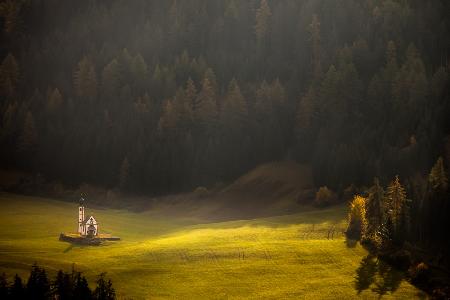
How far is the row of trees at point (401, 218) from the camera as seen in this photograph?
3430 inches

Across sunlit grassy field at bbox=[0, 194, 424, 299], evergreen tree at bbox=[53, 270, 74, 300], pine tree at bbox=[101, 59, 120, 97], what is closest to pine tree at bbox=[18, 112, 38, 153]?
pine tree at bbox=[101, 59, 120, 97]

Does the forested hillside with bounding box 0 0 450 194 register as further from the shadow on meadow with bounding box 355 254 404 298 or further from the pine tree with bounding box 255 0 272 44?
the shadow on meadow with bounding box 355 254 404 298

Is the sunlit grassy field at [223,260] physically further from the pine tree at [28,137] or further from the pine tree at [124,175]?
the pine tree at [28,137]

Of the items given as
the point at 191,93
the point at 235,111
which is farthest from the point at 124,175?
the point at 235,111

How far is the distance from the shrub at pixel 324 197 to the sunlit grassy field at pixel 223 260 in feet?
47.2

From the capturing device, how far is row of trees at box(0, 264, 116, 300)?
204ft

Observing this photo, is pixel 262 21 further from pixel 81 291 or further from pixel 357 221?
pixel 81 291

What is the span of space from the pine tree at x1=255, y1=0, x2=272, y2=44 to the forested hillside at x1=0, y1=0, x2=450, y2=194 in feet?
1.25

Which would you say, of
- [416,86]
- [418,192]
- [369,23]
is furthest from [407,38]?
[418,192]

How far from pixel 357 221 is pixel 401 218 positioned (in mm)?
7335

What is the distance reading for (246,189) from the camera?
145m

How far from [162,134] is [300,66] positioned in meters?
47.9

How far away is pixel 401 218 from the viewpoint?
8712 centimetres

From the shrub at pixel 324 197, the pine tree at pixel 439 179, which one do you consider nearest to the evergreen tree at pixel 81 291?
the pine tree at pixel 439 179
